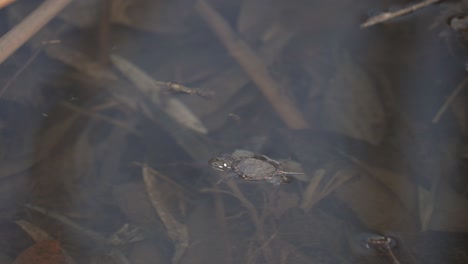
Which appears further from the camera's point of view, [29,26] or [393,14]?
[393,14]

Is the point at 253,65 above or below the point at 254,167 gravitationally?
above

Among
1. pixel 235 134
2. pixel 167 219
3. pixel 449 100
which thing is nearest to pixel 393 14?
pixel 449 100

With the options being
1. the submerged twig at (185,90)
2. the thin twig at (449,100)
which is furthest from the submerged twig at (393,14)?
the submerged twig at (185,90)

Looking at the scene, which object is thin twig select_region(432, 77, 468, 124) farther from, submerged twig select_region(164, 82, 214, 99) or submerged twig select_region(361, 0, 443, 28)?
submerged twig select_region(164, 82, 214, 99)

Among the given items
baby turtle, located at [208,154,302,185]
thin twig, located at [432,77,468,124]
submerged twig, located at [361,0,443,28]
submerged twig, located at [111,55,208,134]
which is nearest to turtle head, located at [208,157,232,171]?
baby turtle, located at [208,154,302,185]

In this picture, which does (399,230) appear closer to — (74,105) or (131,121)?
(131,121)

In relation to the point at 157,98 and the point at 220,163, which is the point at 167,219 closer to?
the point at 220,163
